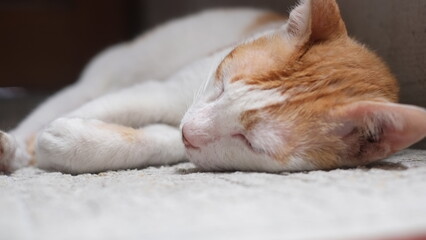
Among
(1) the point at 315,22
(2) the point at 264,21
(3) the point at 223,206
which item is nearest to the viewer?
(3) the point at 223,206

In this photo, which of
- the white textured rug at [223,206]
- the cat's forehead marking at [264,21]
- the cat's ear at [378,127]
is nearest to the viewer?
the white textured rug at [223,206]

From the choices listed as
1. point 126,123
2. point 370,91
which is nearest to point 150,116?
point 126,123

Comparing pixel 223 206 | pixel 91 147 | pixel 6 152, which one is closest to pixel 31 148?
pixel 6 152

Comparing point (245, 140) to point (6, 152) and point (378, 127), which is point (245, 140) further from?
point (6, 152)

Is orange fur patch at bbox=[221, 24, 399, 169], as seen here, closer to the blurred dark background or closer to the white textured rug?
the white textured rug

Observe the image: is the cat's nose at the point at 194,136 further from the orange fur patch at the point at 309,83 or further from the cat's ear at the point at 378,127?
the cat's ear at the point at 378,127

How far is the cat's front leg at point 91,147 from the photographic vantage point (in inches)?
46.3

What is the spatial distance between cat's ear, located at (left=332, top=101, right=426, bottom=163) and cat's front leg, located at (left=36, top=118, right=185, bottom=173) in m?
0.42

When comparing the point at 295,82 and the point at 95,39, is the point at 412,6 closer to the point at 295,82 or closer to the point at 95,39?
the point at 295,82

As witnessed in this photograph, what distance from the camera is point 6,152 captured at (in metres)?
1.25

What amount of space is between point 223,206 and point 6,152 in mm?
658

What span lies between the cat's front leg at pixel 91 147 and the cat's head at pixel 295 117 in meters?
0.14

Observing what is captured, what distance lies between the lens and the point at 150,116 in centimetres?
147

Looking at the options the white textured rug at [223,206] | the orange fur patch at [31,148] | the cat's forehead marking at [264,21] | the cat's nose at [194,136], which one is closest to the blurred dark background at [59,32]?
the cat's forehead marking at [264,21]
